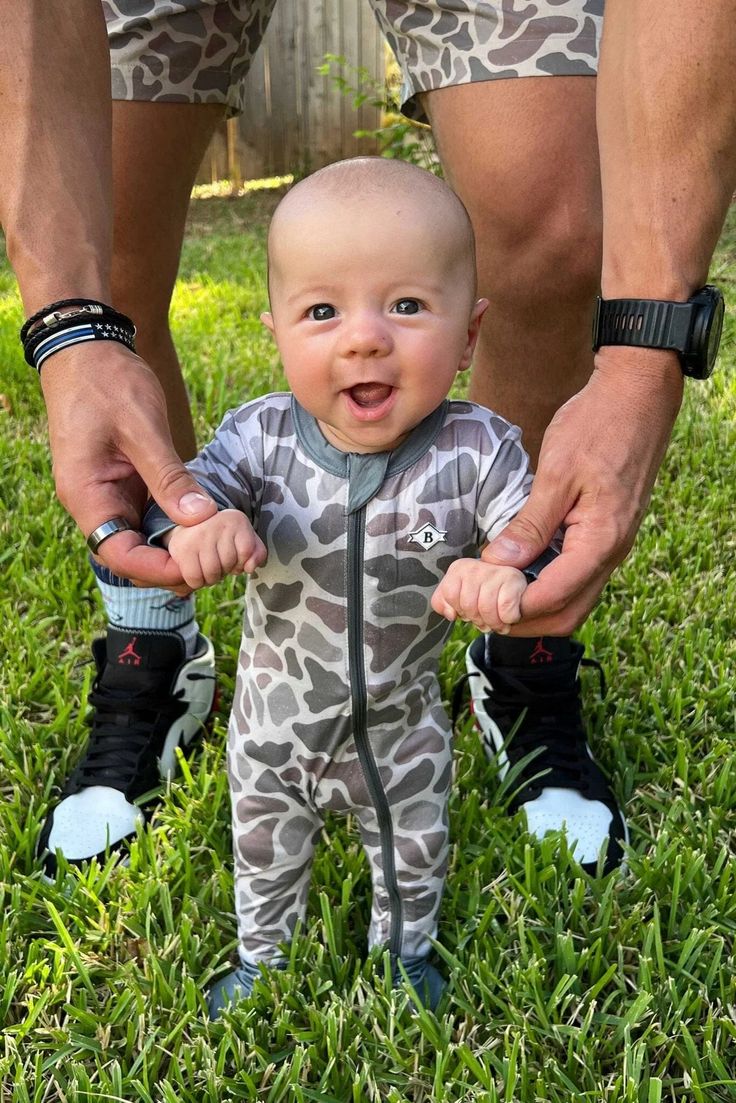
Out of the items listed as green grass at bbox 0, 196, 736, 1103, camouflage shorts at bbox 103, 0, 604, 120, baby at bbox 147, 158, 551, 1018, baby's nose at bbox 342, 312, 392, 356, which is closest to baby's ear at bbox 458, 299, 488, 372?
baby at bbox 147, 158, 551, 1018

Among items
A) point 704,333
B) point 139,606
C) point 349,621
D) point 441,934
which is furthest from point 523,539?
point 139,606

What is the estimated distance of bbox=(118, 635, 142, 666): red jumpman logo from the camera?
6.02 feet

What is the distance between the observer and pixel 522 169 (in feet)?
5.17

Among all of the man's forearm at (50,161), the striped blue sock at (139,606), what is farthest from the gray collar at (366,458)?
the striped blue sock at (139,606)

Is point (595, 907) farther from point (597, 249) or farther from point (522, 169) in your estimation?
point (522, 169)

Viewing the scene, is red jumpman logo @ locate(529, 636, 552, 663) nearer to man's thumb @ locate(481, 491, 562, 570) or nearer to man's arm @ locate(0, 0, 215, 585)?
man's thumb @ locate(481, 491, 562, 570)

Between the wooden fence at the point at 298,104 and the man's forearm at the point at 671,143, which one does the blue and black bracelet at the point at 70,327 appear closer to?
the man's forearm at the point at 671,143

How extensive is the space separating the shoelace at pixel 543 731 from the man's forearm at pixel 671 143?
79cm

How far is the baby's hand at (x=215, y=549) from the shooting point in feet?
3.42

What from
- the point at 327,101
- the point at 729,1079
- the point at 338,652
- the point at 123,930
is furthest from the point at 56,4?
the point at 327,101

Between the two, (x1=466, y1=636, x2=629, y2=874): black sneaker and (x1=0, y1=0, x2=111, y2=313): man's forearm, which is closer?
(x1=0, y1=0, x2=111, y2=313): man's forearm

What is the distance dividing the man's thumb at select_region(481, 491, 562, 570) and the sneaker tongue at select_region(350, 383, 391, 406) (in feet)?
0.61

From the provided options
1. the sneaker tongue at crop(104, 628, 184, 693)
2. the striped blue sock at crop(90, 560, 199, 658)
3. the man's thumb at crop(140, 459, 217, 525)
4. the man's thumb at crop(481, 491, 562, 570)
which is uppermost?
the man's thumb at crop(140, 459, 217, 525)

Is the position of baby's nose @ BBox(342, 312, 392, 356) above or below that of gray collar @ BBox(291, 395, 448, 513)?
above
